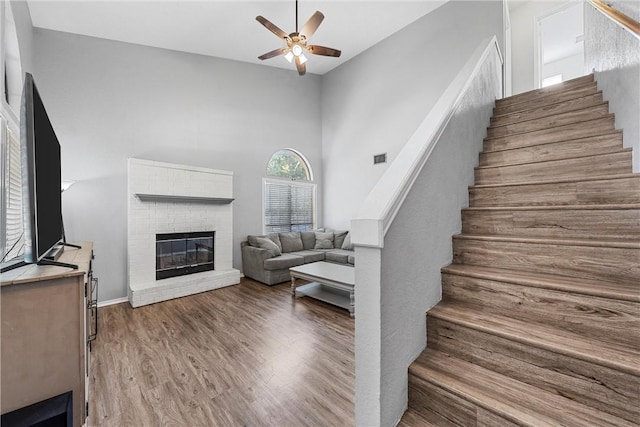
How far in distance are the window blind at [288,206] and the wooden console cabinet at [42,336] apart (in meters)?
4.31

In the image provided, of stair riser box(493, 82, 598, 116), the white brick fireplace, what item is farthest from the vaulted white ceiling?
stair riser box(493, 82, 598, 116)

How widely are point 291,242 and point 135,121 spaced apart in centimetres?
330

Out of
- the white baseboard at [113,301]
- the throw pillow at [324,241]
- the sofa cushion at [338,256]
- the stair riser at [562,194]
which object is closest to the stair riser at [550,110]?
the stair riser at [562,194]

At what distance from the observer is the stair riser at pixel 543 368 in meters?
0.98

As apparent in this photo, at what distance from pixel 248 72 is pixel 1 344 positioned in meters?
5.36

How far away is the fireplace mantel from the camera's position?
394 centimetres

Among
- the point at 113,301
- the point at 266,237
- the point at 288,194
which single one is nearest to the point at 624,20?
the point at 266,237

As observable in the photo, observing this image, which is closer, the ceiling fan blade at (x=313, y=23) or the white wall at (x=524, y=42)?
the ceiling fan blade at (x=313, y=23)

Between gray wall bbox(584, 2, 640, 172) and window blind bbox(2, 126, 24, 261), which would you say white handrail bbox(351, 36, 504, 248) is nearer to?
gray wall bbox(584, 2, 640, 172)

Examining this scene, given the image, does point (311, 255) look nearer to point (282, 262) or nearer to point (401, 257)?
point (282, 262)

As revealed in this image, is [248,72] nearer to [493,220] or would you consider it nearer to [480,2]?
[480,2]

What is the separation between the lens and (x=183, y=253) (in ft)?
14.5

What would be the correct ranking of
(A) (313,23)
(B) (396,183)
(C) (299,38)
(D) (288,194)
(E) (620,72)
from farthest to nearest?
(D) (288,194) → (C) (299,38) → (A) (313,23) → (E) (620,72) → (B) (396,183)

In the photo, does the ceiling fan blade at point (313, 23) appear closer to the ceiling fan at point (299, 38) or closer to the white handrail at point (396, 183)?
the ceiling fan at point (299, 38)
